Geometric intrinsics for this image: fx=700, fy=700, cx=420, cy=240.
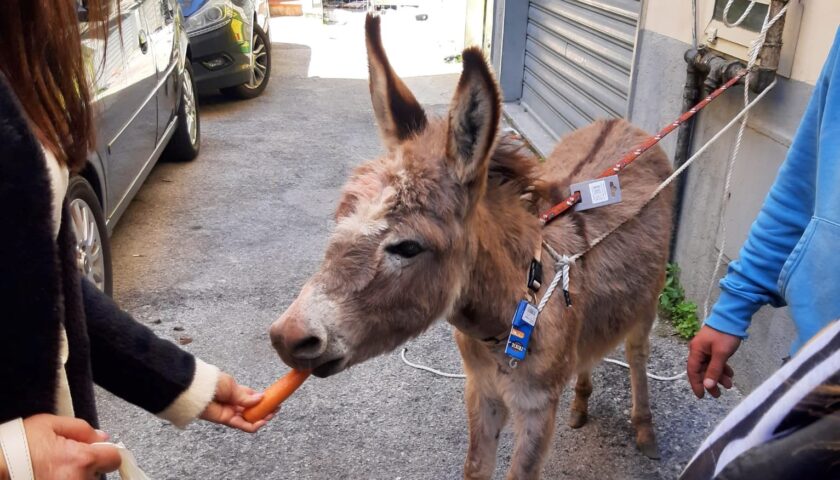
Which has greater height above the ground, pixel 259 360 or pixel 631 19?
pixel 631 19

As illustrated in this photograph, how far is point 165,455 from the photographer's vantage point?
10.3 feet

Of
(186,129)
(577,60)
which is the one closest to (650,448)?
(577,60)

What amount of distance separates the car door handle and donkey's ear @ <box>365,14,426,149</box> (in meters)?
3.60

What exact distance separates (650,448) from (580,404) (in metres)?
0.36

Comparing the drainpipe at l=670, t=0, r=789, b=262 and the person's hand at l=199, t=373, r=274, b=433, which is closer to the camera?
the person's hand at l=199, t=373, r=274, b=433

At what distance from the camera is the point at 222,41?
8.17 meters

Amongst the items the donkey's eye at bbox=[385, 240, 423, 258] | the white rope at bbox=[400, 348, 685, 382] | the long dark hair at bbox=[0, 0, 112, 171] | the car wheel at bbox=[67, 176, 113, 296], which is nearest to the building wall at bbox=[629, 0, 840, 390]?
the white rope at bbox=[400, 348, 685, 382]

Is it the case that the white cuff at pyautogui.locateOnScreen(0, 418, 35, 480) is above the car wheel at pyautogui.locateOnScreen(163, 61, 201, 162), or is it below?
above

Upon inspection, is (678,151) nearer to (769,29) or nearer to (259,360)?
(769,29)

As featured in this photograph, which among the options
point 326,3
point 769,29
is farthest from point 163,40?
point 326,3

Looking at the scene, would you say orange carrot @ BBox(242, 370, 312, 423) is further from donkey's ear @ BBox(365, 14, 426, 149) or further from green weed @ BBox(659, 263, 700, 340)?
green weed @ BBox(659, 263, 700, 340)

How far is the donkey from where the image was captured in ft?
6.14

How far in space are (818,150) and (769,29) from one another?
179 centimetres

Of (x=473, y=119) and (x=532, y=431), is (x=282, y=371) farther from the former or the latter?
(x=473, y=119)
